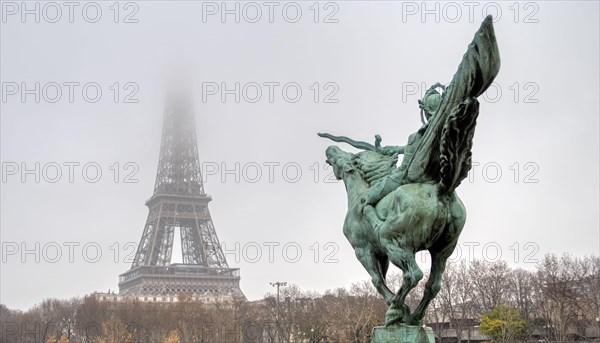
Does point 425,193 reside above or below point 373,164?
below

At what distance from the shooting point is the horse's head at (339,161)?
7.71 metres

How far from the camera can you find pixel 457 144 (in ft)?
21.2

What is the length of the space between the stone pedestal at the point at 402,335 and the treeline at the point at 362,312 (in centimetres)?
4093

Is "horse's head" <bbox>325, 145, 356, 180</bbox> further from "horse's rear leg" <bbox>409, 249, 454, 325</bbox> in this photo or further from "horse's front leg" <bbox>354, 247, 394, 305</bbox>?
"horse's rear leg" <bbox>409, 249, 454, 325</bbox>

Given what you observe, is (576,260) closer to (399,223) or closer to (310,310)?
(310,310)

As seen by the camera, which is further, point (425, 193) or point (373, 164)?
point (373, 164)

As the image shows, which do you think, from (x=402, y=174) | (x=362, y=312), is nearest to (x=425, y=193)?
(x=402, y=174)

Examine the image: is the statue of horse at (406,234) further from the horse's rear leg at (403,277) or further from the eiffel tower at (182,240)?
the eiffel tower at (182,240)

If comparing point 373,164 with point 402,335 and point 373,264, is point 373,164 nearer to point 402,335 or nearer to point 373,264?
point 373,264

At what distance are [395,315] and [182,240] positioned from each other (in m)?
92.2

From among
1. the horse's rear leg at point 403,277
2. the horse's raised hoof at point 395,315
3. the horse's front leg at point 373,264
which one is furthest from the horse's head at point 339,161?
the horse's raised hoof at point 395,315

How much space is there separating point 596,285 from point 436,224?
52.8m

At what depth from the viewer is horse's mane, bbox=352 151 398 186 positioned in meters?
7.39

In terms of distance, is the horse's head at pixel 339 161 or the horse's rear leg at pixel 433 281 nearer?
the horse's rear leg at pixel 433 281
